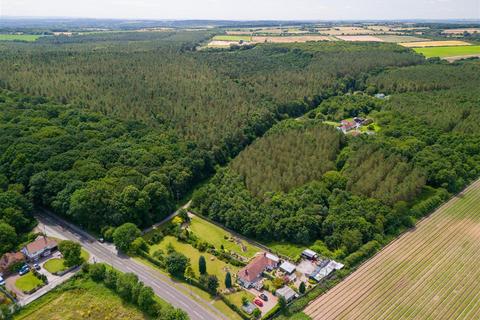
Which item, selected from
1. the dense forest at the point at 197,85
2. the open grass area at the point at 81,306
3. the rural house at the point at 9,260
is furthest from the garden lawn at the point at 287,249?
the rural house at the point at 9,260

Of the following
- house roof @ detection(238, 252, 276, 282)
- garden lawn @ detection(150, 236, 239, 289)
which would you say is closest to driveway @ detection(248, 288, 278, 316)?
house roof @ detection(238, 252, 276, 282)

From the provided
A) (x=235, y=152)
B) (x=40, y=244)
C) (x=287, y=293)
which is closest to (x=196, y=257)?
(x=287, y=293)

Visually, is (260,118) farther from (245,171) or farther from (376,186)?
(376,186)

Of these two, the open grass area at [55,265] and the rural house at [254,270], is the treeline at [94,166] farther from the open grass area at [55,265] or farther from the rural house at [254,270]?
the rural house at [254,270]

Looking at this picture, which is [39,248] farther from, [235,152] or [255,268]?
[235,152]

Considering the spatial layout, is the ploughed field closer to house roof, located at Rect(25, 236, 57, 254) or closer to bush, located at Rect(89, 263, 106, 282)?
bush, located at Rect(89, 263, 106, 282)

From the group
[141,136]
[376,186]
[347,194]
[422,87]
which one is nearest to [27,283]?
[141,136]
